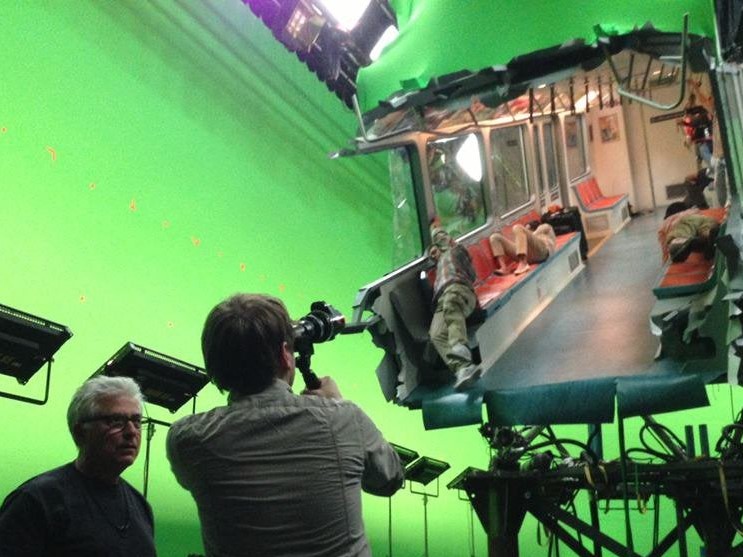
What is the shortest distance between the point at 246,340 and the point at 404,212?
665 cm

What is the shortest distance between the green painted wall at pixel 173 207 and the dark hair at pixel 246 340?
439 cm

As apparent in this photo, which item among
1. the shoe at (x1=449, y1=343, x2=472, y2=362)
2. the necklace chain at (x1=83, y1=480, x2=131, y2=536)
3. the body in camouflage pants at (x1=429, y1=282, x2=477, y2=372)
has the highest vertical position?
the necklace chain at (x1=83, y1=480, x2=131, y2=536)

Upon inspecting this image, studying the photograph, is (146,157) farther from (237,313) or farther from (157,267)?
(237,313)

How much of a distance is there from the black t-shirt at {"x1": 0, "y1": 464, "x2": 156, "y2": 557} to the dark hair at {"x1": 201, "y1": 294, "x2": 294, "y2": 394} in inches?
36.8

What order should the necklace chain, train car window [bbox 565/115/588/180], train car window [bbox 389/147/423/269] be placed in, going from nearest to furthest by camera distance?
the necklace chain
train car window [bbox 389/147/423/269]
train car window [bbox 565/115/588/180]

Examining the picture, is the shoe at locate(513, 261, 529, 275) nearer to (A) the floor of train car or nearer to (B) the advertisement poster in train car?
(A) the floor of train car

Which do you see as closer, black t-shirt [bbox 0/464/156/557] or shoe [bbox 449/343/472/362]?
Result: black t-shirt [bbox 0/464/156/557]

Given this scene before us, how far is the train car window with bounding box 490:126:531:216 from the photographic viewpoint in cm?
1053

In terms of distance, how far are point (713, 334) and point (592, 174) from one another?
30.4 feet

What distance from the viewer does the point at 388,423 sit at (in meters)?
11.0

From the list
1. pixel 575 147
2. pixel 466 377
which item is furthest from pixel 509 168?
pixel 466 377

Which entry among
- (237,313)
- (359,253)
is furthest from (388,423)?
(237,313)

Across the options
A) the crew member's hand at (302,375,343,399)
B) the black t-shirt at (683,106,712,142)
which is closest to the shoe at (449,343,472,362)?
the crew member's hand at (302,375,343,399)

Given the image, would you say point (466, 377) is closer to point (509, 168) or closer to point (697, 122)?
point (509, 168)
